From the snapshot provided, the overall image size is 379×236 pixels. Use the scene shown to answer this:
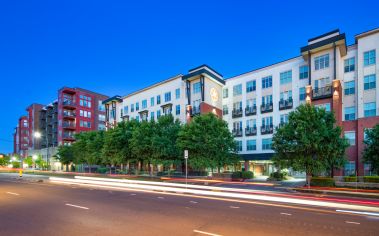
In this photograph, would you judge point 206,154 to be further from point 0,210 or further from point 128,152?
point 0,210

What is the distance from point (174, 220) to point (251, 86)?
133ft

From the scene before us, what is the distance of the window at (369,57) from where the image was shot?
3519 cm

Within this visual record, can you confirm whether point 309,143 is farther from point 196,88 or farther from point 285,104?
point 196,88

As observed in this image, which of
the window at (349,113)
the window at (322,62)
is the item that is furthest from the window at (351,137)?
the window at (322,62)

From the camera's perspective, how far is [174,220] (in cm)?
1101

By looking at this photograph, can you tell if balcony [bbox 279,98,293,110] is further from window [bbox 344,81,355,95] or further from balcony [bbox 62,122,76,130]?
balcony [bbox 62,122,76,130]

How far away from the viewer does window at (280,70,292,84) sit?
4329 cm

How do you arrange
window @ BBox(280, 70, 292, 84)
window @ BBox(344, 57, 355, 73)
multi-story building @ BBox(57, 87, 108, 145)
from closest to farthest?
1. window @ BBox(344, 57, 355, 73)
2. window @ BBox(280, 70, 292, 84)
3. multi-story building @ BBox(57, 87, 108, 145)

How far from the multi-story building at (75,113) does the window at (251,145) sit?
204 feet

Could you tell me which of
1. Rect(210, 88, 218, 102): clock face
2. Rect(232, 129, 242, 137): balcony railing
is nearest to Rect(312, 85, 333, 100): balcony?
Rect(232, 129, 242, 137): balcony railing

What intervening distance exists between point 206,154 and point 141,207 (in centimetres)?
2233

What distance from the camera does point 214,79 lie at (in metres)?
49.7

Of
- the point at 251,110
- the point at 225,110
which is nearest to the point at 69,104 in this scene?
the point at 225,110

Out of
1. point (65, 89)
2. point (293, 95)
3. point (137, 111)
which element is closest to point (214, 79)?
point (293, 95)
